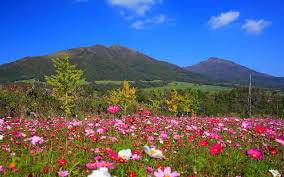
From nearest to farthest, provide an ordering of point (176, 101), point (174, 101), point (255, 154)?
point (255, 154) → point (174, 101) → point (176, 101)

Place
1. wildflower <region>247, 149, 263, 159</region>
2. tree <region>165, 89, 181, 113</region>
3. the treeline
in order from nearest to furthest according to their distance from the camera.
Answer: wildflower <region>247, 149, 263, 159</region> < the treeline < tree <region>165, 89, 181, 113</region>

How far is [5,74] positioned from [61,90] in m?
214

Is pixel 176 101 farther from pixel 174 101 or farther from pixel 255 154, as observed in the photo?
pixel 255 154

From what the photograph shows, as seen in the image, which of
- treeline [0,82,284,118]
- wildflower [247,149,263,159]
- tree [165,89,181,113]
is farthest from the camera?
tree [165,89,181,113]

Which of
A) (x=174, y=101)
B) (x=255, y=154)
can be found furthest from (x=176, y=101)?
(x=255, y=154)

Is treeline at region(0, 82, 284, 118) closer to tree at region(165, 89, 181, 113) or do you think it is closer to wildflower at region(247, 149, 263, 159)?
tree at region(165, 89, 181, 113)

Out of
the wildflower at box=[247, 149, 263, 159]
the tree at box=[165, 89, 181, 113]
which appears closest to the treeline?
the tree at box=[165, 89, 181, 113]

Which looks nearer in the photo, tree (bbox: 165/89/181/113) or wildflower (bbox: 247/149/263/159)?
wildflower (bbox: 247/149/263/159)

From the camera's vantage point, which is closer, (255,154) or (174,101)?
(255,154)

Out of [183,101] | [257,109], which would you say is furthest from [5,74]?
[257,109]

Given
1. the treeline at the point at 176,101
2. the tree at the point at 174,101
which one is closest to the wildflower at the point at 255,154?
the treeline at the point at 176,101

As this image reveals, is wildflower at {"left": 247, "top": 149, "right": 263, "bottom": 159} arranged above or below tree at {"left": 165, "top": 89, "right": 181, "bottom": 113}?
above

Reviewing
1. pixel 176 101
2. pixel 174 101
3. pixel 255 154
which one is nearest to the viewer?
pixel 255 154

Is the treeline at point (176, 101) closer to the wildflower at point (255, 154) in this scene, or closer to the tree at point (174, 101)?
the tree at point (174, 101)
